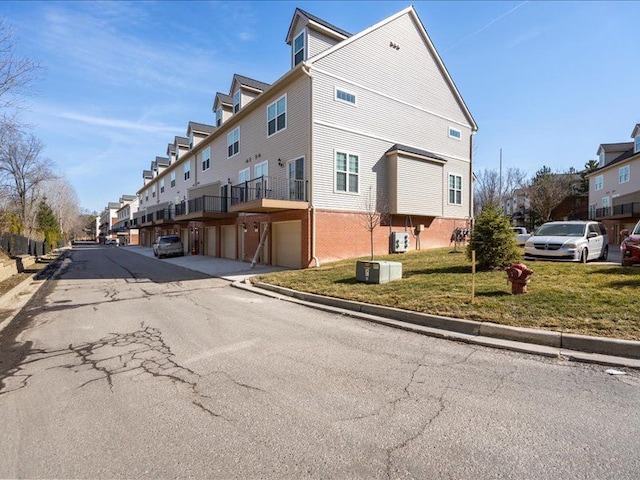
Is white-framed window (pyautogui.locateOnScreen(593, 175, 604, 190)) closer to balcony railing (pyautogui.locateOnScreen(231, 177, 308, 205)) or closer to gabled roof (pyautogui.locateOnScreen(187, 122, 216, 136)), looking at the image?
balcony railing (pyautogui.locateOnScreen(231, 177, 308, 205))

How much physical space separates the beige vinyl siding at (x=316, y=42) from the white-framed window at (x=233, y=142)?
310 inches

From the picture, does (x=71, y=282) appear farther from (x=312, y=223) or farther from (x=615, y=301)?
(x=615, y=301)

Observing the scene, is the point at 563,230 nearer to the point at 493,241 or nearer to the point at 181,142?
the point at 493,241

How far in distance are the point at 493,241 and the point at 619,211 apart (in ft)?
117

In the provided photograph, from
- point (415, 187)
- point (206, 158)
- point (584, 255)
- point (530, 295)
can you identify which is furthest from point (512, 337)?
point (206, 158)

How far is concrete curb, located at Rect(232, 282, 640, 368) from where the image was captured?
4.84m

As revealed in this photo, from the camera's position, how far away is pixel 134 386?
171 inches

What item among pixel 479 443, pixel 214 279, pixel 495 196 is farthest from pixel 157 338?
pixel 495 196

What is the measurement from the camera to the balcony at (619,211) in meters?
32.2

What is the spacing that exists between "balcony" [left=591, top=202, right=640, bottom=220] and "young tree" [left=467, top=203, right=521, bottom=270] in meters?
32.9

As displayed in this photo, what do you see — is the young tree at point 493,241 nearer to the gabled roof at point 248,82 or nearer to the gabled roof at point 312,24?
the gabled roof at point 312,24

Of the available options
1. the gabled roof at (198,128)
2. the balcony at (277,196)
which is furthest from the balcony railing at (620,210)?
the gabled roof at (198,128)

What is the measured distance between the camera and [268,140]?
1914 centimetres

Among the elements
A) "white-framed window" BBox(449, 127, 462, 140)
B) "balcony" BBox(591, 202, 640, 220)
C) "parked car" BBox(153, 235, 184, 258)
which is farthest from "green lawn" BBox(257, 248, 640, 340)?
"balcony" BBox(591, 202, 640, 220)
